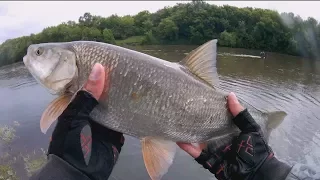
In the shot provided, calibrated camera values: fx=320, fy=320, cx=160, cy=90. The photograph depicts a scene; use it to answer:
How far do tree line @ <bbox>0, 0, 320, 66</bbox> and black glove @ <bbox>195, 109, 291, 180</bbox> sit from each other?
8824 cm

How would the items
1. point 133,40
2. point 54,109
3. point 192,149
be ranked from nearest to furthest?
point 54,109
point 192,149
point 133,40

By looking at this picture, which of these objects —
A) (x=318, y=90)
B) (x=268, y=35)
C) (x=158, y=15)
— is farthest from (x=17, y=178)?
(x=158, y=15)

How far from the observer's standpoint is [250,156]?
155 inches

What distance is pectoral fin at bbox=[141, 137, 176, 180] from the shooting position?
11.9 ft

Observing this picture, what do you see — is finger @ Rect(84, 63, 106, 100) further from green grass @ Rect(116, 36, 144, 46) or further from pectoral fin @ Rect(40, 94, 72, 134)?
green grass @ Rect(116, 36, 144, 46)

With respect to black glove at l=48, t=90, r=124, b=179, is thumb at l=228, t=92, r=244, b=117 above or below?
above

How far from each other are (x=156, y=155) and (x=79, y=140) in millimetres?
878

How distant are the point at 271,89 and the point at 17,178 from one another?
41.7 meters

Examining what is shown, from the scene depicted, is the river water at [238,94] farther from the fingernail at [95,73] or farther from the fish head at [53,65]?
the fingernail at [95,73]

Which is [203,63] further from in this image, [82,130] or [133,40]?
[133,40]

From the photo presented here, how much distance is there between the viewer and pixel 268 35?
10394cm

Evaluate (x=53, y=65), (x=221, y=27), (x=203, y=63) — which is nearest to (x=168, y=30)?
(x=221, y=27)

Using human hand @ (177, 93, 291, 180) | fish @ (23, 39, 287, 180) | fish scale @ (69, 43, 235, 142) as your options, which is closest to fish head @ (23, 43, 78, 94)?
fish @ (23, 39, 287, 180)

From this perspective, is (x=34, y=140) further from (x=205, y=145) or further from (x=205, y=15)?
(x=205, y=15)
